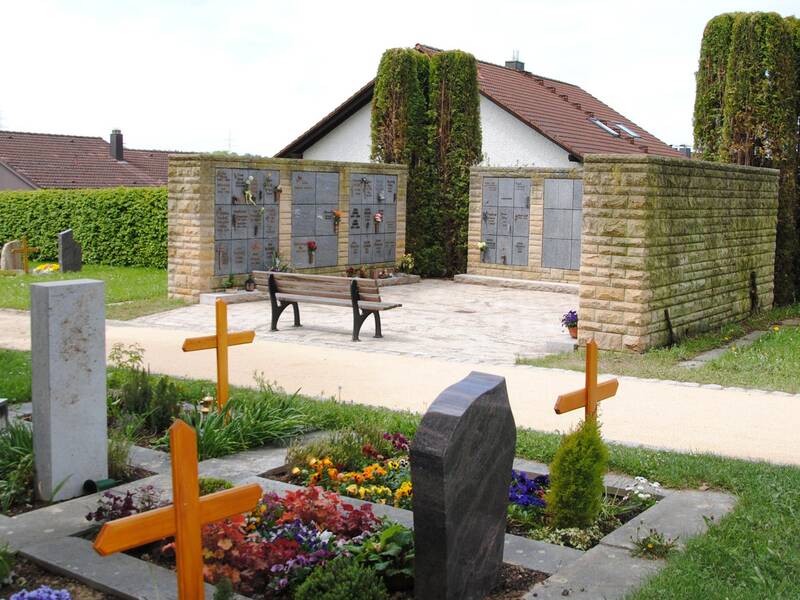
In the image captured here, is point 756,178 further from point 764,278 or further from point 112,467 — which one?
point 112,467

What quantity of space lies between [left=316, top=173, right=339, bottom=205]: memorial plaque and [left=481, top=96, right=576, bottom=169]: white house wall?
675cm

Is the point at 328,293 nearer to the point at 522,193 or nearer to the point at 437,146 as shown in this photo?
the point at 522,193

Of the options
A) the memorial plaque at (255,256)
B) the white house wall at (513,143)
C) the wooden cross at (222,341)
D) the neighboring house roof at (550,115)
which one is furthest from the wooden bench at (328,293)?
the white house wall at (513,143)

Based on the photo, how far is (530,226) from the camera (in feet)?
68.4

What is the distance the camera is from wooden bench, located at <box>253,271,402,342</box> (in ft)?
43.0

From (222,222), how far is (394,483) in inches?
462

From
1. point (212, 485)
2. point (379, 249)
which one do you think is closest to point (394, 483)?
point (212, 485)

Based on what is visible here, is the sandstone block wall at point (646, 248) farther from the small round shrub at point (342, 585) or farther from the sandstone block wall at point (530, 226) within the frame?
the small round shrub at point (342, 585)

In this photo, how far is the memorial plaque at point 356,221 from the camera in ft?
67.2

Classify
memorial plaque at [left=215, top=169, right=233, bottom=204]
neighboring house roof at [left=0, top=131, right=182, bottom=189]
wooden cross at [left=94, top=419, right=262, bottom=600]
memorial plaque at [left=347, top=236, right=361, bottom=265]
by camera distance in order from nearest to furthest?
1. wooden cross at [left=94, top=419, right=262, bottom=600]
2. memorial plaque at [left=215, top=169, right=233, bottom=204]
3. memorial plaque at [left=347, top=236, right=361, bottom=265]
4. neighboring house roof at [left=0, top=131, right=182, bottom=189]

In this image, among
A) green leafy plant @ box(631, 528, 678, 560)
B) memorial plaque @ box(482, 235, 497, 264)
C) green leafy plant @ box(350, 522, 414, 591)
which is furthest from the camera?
memorial plaque @ box(482, 235, 497, 264)

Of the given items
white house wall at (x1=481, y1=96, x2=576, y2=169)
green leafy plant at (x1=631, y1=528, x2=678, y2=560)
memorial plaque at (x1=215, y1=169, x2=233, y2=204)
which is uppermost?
white house wall at (x1=481, y1=96, x2=576, y2=169)

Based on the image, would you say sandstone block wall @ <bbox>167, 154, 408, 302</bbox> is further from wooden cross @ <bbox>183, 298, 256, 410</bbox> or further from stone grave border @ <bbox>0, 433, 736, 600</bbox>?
stone grave border @ <bbox>0, 433, 736, 600</bbox>

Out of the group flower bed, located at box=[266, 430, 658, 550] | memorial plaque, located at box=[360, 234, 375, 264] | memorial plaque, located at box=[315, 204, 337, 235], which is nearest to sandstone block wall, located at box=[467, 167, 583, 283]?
memorial plaque, located at box=[360, 234, 375, 264]
